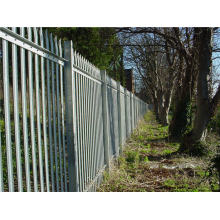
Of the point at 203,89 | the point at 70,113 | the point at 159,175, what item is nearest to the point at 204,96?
the point at 203,89

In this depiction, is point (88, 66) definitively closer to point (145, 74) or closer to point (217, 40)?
point (217, 40)

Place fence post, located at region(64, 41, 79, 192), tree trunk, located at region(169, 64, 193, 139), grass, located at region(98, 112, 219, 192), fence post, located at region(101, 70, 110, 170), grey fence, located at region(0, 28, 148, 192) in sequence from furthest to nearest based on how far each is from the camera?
1. tree trunk, located at region(169, 64, 193, 139)
2. fence post, located at region(101, 70, 110, 170)
3. grass, located at region(98, 112, 219, 192)
4. fence post, located at region(64, 41, 79, 192)
5. grey fence, located at region(0, 28, 148, 192)

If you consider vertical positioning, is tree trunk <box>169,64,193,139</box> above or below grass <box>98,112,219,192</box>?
above

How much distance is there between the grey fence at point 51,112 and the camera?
1983mm

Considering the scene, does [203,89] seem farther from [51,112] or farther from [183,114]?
[51,112]

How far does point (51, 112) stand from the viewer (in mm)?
2824

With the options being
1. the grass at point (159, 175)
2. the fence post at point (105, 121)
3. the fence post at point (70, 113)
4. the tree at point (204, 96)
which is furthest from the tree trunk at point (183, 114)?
the fence post at point (70, 113)

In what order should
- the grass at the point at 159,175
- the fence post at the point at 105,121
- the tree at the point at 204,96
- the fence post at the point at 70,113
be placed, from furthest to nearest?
the tree at the point at 204,96 → the fence post at the point at 105,121 → the grass at the point at 159,175 → the fence post at the point at 70,113

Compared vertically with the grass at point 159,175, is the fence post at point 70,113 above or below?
above

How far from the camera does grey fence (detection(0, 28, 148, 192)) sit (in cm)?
198

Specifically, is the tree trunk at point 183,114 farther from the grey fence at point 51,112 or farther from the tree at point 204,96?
the grey fence at point 51,112

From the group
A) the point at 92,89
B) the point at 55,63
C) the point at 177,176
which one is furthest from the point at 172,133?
the point at 55,63

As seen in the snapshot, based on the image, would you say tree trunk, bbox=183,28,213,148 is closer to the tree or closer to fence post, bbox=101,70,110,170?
the tree

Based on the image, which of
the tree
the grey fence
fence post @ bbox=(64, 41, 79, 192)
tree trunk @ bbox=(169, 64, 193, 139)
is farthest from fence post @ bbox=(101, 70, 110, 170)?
tree trunk @ bbox=(169, 64, 193, 139)
